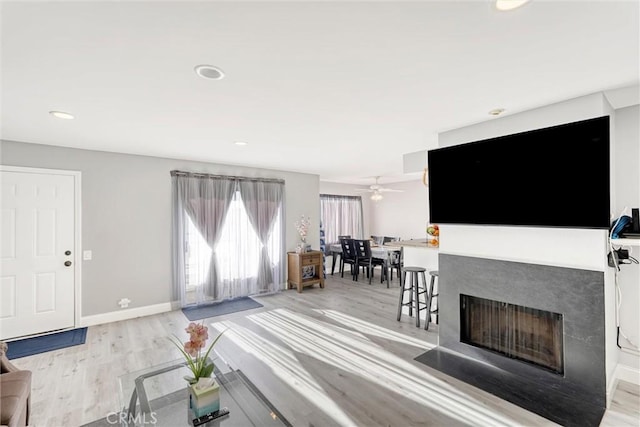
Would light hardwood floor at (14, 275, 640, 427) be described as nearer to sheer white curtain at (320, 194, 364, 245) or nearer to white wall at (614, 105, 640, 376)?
white wall at (614, 105, 640, 376)

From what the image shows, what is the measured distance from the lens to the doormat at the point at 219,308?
438 centimetres

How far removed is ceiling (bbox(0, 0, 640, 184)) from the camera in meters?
1.36

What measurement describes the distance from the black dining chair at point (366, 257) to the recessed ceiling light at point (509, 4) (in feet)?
17.8

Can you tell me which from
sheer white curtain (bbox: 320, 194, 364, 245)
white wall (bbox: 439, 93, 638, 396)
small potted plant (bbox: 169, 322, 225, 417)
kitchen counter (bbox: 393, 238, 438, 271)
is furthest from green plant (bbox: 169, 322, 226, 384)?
sheer white curtain (bbox: 320, 194, 364, 245)

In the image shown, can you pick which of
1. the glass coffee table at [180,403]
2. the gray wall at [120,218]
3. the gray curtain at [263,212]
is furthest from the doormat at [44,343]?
the gray curtain at [263,212]

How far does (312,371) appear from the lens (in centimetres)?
272

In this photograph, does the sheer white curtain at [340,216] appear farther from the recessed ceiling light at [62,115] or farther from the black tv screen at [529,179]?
the recessed ceiling light at [62,115]

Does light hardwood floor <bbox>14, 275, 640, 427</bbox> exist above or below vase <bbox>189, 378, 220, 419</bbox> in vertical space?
below

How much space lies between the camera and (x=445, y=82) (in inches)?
81.1

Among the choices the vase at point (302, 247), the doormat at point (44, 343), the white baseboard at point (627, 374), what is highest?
the vase at point (302, 247)

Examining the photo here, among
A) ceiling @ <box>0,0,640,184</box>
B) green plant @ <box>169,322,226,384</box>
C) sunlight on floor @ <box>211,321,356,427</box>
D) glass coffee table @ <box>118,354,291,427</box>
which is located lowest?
sunlight on floor @ <box>211,321,356,427</box>

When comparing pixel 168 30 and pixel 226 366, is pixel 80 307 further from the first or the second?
pixel 168 30

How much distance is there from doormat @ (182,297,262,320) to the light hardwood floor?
0.59ft

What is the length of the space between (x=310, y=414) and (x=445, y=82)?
2.60m
